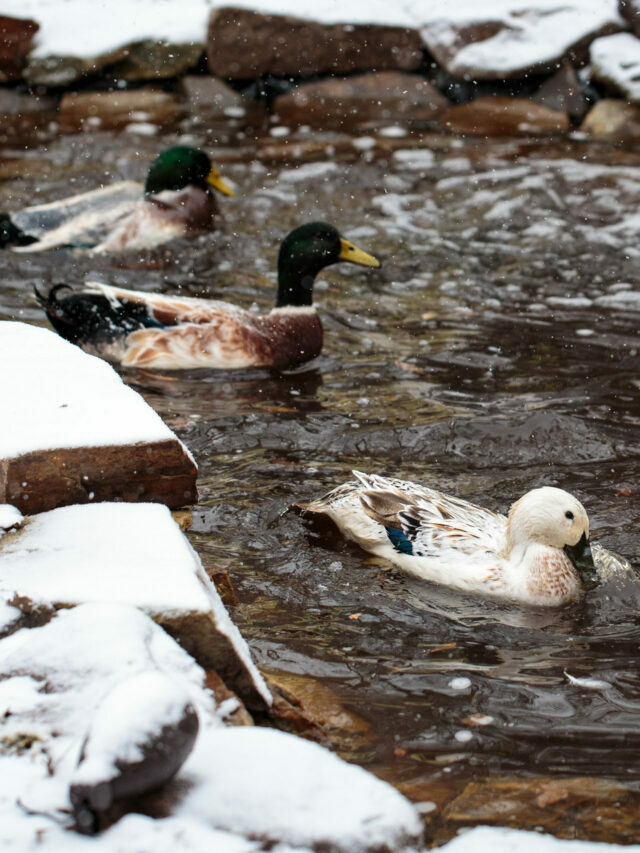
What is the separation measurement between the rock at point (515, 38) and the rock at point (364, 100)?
415mm

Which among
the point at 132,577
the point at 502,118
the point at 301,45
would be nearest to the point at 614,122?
the point at 502,118

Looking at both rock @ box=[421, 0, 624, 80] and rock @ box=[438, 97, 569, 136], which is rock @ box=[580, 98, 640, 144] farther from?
rock @ box=[421, 0, 624, 80]

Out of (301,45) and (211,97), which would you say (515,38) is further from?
(211,97)

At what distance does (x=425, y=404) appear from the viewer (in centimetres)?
627

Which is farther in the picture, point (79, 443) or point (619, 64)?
point (619, 64)

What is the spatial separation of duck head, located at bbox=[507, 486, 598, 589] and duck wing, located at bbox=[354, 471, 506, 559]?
0.59 feet

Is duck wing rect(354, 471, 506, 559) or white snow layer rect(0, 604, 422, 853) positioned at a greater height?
white snow layer rect(0, 604, 422, 853)

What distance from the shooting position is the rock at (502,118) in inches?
469

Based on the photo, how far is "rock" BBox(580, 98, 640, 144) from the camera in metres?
11.5

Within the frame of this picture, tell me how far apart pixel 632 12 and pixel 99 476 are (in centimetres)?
1090

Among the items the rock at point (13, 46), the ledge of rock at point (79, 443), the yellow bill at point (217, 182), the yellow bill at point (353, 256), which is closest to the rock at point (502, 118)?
the yellow bill at point (217, 182)

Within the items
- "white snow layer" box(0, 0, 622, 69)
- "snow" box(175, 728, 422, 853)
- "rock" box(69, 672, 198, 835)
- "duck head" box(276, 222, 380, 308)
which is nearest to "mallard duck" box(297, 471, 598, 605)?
"snow" box(175, 728, 422, 853)

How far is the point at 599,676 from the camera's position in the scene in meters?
3.73

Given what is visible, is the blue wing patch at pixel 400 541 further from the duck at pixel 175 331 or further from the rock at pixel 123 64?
the rock at pixel 123 64
